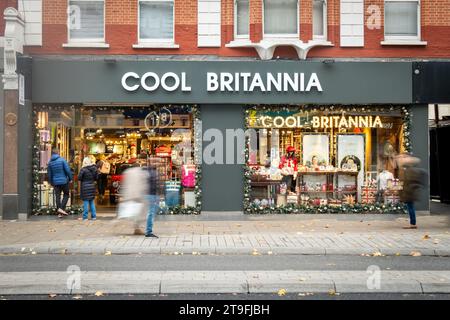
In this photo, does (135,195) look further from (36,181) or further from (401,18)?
(401,18)

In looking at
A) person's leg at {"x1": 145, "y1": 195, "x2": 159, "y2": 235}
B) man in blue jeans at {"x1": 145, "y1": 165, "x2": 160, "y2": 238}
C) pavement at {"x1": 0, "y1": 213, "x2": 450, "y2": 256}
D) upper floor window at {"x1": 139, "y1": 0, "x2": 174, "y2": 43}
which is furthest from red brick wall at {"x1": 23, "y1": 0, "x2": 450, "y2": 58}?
person's leg at {"x1": 145, "y1": 195, "x2": 159, "y2": 235}

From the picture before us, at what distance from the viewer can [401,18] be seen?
19000 mm

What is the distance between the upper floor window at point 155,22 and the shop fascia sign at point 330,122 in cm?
412

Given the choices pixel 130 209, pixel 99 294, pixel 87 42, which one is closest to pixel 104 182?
pixel 87 42

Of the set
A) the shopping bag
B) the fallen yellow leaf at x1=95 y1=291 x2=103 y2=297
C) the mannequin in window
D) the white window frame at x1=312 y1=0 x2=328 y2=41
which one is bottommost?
the fallen yellow leaf at x1=95 y1=291 x2=103 y2=297

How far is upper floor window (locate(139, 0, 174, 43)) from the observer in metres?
18.7

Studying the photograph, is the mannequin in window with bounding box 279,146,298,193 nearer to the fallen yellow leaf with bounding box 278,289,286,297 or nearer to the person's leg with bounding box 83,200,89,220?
the person's leg with bounding box 83,200,89,220

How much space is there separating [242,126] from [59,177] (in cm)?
556

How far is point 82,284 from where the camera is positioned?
8742 mm

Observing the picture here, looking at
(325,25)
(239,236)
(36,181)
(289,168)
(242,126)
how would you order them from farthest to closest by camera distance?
(289,168) < (325,25) < (242,126) < (36,181) < (239,236)

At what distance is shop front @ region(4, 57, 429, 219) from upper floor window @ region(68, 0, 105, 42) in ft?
Answer: 2.73

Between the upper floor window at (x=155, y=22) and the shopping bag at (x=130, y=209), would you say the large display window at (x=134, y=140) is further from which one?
the shopping bag at (x=130, y=209)

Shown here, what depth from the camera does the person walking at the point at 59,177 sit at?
17.9m
